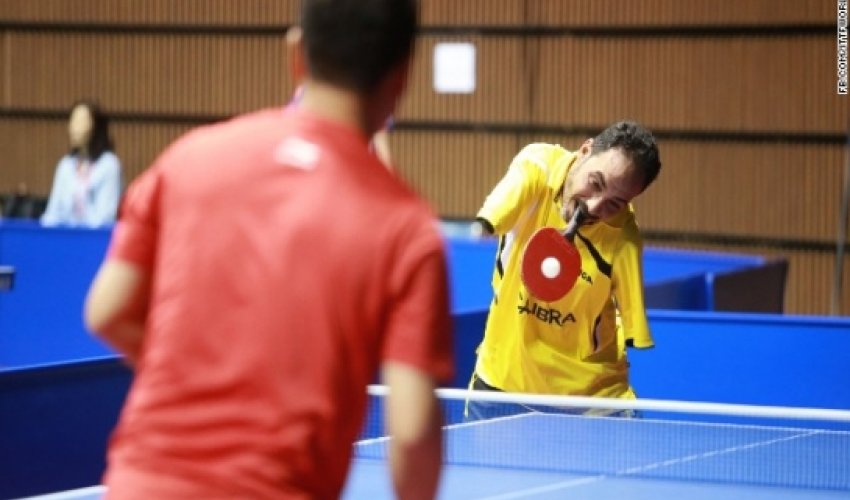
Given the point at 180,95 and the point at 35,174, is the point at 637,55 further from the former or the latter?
the point at 35,174

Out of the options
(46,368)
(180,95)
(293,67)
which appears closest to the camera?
(293,67)

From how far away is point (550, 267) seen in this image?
14.1 feet

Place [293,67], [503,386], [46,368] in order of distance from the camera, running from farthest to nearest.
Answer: [503,386]
[46,368]
[293,67]

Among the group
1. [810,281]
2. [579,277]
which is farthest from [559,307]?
[810,281]

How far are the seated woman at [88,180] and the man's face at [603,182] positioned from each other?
6.43 metres

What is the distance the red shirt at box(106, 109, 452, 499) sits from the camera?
61.1 inches

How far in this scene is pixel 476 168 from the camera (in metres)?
12.4

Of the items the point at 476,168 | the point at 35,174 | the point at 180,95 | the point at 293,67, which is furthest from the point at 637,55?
the point at 293,67

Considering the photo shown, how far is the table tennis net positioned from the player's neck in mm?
2121

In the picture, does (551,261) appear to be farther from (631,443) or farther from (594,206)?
(631,443)

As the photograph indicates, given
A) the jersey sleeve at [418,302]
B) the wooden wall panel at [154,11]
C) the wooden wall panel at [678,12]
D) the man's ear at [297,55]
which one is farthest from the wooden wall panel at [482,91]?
the jersey sleeve at [418,302]

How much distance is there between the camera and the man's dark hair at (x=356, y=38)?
5.15 feet

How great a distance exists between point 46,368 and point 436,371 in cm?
285

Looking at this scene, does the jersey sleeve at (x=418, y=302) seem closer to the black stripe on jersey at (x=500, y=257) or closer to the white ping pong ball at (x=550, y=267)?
the white ping pong ball at (x=550, y=267)
